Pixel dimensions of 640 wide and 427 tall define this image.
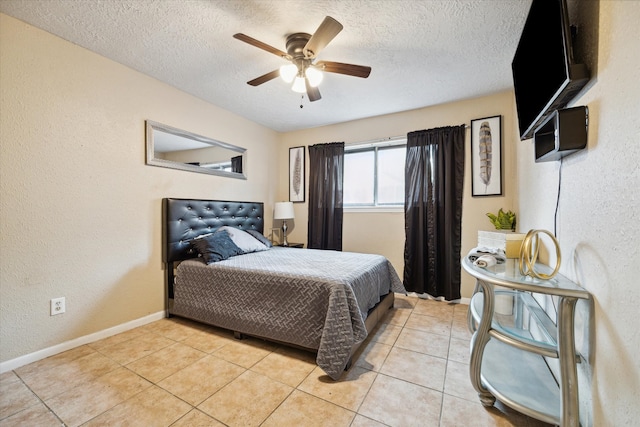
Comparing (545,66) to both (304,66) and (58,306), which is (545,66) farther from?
(58,306)

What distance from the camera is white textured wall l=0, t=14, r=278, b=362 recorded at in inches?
72.6

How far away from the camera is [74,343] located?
2115 mm

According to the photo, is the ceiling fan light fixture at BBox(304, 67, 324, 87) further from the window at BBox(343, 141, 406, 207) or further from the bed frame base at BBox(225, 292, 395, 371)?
the bed frame base at BBox(225, 292, 395, 371)

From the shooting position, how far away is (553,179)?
1605mm

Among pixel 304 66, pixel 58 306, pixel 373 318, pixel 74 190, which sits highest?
pixel 304 66

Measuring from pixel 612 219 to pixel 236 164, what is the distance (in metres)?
3.59

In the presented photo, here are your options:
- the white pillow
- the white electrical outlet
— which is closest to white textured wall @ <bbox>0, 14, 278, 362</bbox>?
the white electrical outlet

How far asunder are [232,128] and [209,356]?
9.16ft

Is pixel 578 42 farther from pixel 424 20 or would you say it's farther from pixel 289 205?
pixel 289 205

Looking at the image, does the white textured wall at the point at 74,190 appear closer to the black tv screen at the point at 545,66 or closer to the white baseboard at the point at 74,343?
the white baseboard at the point at 74,343

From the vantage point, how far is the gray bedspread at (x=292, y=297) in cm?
179

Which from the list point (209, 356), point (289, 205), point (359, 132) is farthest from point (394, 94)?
point (209, 356)

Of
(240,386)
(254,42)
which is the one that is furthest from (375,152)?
(240,386)

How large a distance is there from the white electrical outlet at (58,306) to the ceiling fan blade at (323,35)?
8.87ft
